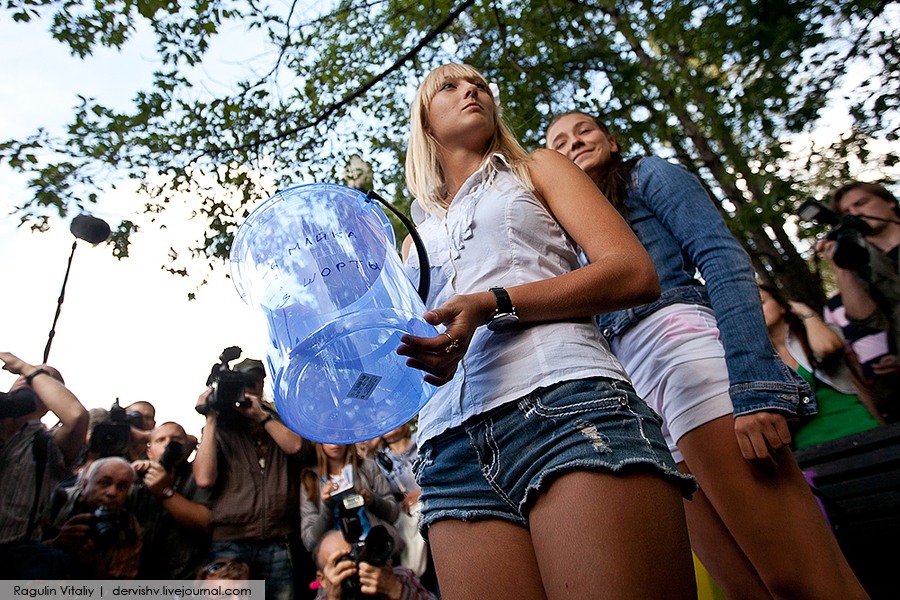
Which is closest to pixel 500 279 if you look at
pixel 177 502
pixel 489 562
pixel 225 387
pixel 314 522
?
pixel 489 562

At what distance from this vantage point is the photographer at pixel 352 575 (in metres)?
3.20

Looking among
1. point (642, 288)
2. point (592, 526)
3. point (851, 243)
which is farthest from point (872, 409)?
point (592, 526)

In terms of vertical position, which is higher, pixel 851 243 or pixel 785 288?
pixel 785 288

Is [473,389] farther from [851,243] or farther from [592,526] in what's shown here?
[851,243]

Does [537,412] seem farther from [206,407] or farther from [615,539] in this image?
[206,407]

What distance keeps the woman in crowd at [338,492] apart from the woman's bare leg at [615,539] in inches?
100

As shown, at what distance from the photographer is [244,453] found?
3.68 m

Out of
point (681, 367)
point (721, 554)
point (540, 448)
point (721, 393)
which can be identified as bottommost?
point (721, 554)

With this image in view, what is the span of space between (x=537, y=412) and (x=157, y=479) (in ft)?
10.5

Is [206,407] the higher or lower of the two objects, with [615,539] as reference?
higher

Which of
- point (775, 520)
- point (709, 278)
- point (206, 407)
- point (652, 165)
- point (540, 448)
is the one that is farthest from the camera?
point (206, 407)

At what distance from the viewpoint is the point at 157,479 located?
3572mm

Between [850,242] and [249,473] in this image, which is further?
[249,473]

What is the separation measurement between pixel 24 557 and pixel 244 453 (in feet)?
3.71
